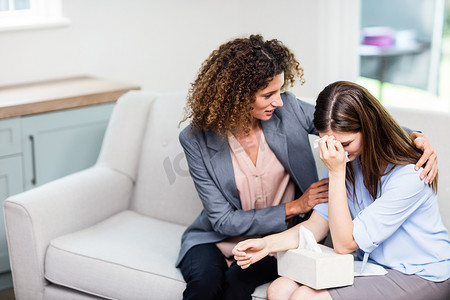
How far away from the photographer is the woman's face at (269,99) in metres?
2.09

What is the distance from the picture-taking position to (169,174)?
2.71 meters

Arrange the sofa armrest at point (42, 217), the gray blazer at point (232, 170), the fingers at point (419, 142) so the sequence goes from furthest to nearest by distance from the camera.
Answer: the sofa armrest at point (42, 217) < the gray blazer at point (232, 170) < the fingers at point (419, 142)

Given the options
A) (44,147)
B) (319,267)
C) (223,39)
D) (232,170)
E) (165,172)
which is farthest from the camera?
(223,39)

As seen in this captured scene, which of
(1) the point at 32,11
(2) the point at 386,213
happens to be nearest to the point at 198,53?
(1) the point at 32,11

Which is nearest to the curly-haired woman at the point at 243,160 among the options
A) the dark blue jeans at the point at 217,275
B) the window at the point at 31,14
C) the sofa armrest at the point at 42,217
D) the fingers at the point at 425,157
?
the dark blue jeans at the point at 217,275

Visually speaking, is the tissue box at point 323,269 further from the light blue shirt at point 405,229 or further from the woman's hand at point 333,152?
the woman's hand at point 333,152

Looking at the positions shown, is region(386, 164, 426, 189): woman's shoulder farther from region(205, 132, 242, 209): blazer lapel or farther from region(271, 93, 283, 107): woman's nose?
region(205, 132, 242, 209): blazer lapel

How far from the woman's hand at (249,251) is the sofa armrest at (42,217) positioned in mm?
860

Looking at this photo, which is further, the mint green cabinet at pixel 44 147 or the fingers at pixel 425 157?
the mint green cabinet at pixel 44 147

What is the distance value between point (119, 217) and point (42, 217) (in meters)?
0.38

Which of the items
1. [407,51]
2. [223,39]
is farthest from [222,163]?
[407,51]

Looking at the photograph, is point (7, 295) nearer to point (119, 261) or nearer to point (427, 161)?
point (119, 261)

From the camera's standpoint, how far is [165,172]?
273cm

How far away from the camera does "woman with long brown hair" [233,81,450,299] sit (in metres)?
1.83
